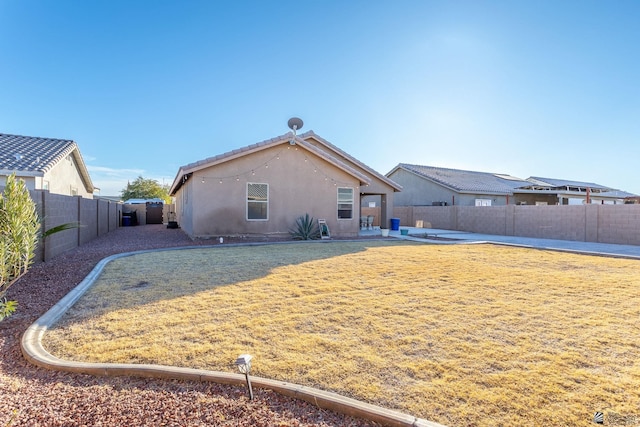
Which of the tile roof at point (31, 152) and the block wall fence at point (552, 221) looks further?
the block wall fence at point (552, 221)

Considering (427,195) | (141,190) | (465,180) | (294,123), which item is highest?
(294,123)

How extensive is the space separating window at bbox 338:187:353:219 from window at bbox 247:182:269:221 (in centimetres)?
368

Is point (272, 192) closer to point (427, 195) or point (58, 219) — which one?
point (58, 219)

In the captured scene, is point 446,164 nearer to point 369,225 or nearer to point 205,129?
point 369,225

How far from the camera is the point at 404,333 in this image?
12.4 ft

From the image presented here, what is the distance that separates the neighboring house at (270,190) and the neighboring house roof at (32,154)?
5089 millimetres

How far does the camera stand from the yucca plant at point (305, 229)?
46.0 feet

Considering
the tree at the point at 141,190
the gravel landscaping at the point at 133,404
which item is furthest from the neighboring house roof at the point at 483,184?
the tree at the point at 141,190

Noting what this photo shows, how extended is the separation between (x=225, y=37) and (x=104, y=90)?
688 centimetres

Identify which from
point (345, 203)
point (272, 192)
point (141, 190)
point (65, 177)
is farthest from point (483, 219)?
point (141, 190)

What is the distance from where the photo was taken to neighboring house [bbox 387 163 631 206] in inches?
963

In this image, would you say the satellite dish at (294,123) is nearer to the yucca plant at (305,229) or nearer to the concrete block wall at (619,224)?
the yucca plant at (305,229)

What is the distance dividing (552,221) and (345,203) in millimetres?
10835

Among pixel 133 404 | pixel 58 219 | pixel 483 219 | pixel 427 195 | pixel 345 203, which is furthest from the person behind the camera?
pixel 427 195
